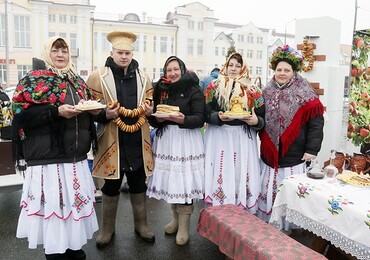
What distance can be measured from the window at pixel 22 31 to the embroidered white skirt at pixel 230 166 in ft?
102

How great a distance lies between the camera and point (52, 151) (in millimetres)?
2588

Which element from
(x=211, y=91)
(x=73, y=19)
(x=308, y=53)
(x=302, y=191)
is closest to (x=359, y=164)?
(x=302, y=191)

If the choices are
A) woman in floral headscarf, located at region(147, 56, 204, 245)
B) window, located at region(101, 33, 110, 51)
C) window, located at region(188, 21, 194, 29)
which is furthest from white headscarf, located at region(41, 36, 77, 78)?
window, located at region(188, 21, 194, 29)

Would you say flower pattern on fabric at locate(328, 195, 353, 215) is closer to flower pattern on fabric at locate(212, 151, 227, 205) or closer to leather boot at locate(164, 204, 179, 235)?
flower pattern on fabric at locate(212, 151, 227, 205)

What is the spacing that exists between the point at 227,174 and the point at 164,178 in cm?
62

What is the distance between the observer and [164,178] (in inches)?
129

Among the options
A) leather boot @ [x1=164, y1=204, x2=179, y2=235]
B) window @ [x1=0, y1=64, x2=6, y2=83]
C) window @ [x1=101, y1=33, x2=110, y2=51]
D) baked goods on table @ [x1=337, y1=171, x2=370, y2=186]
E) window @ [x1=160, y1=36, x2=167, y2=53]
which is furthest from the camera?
window @ [x1=160, y1=36, x2=167, y2=53]

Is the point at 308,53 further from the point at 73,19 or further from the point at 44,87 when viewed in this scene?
the point at 73,19

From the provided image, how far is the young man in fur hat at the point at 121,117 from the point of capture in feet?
10.0

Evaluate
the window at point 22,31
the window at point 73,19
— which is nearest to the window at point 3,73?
the window at point 22,31

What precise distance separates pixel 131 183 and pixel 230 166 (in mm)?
1001

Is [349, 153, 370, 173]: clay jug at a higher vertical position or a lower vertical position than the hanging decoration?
lower

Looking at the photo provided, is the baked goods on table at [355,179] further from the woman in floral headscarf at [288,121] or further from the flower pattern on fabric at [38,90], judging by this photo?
the flower pattern on fabric at [38,90]

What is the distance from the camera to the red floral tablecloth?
215 centimetres
